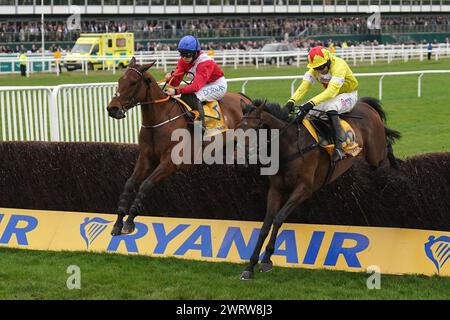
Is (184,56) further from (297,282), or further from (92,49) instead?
(92,49)

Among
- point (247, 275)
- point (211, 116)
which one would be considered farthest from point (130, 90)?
point (247, 275)

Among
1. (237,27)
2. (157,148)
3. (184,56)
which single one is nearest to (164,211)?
(157,148)

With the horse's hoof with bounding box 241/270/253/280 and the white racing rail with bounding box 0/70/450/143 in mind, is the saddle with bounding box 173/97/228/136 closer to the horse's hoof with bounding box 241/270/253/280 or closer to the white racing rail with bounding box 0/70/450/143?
the horse's hoof with bounding box 241/270/253/280

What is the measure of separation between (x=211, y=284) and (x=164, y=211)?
161 cm

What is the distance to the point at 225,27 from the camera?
51312 millimetres

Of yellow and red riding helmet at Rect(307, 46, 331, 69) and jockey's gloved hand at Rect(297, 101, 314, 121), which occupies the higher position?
yellow and red riding helmet at Rect(307, 46, 331, 69)

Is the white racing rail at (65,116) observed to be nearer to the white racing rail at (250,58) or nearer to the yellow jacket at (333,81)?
the yellow jacket at (333,81)

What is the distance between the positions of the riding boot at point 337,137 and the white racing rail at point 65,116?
4.38 meters

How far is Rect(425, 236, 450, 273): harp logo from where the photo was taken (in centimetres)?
704

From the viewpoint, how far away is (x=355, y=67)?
3419cm

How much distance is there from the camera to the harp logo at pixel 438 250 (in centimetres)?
704

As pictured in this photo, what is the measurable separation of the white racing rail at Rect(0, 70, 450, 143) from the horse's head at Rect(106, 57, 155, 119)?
316cm

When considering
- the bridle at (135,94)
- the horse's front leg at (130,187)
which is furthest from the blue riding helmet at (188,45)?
the horse's front leg at (130,187)

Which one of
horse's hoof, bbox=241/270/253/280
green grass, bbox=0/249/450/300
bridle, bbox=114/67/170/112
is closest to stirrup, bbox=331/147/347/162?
green grass, bbox=0/249/450/300
